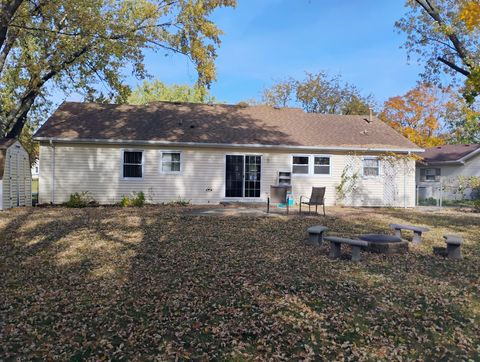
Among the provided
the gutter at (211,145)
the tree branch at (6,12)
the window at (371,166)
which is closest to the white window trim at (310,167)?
the gutter at (211,145)

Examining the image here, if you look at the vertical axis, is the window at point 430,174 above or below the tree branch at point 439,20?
below

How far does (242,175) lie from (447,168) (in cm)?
1520

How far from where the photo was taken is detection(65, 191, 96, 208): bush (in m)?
14.5

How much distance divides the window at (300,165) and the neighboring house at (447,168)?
8.99 meters

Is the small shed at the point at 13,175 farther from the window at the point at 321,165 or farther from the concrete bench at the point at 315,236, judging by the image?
the window at the point at 321,165

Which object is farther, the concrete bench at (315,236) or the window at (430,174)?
the window at (430,174)

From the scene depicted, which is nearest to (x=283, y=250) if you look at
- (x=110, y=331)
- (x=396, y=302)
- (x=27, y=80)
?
(x=396, y=302)

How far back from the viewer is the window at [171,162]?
1581cm

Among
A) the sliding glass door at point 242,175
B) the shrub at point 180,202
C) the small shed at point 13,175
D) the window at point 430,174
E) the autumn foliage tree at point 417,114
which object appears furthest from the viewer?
the autumn foliage tree at point 417,114

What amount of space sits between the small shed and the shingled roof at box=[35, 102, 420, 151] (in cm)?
106

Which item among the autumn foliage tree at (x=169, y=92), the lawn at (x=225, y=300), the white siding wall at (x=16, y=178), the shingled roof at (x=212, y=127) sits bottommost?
the lawn at (x=225, y=300)

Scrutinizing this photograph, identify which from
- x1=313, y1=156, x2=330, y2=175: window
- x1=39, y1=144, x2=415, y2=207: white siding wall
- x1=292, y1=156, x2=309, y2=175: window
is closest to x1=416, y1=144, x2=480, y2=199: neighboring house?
x1=313, y1=156, x2=330, y2=175: window

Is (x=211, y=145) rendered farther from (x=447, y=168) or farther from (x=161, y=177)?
(x=447, y=168)

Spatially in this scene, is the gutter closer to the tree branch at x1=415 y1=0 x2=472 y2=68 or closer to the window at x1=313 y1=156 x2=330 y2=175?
the window at x1=313 y1=156 x2=330 y2=175
